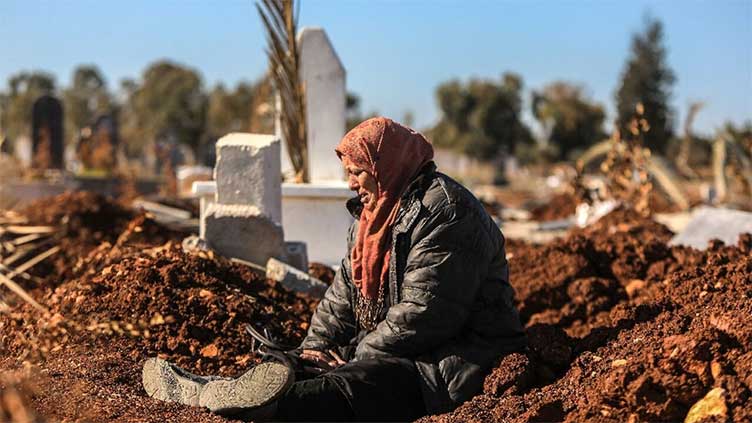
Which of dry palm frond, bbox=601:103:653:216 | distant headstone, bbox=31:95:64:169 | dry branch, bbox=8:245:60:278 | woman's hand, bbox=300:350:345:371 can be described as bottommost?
woman's hand, bbox=300:350:345:371

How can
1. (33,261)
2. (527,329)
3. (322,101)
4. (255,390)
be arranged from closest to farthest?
(255,390)
(527,329)
(33,261)
(322,101)

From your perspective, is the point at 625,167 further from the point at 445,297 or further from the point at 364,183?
the point at 445,297

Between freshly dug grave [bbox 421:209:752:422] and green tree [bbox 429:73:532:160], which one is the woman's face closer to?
freshly dug grave [bbox 421:209:752:422]

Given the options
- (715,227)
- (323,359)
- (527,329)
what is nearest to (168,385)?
(323,359)

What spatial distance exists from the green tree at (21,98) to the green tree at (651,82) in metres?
26.2

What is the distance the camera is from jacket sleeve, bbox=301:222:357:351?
4.32 metres

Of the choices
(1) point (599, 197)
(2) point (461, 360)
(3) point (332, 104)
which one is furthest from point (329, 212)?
(1) point (599, 197)

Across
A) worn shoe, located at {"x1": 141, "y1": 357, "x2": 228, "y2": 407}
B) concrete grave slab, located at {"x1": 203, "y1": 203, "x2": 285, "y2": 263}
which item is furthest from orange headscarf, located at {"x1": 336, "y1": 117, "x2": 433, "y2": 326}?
concrete grave slab, located at {"x1": 203, "y1": 203, "x2": 285, "y2": 263}

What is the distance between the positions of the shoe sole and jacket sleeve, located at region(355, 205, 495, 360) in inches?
29.6

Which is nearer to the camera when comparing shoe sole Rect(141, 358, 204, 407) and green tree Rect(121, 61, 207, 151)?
shoe sole Rect(141, 358, 204, 407)

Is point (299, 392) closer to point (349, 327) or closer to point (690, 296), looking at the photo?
point (349, 327)

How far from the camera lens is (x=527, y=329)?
4551mm

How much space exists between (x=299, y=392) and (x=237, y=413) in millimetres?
249

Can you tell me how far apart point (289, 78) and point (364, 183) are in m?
3.82
